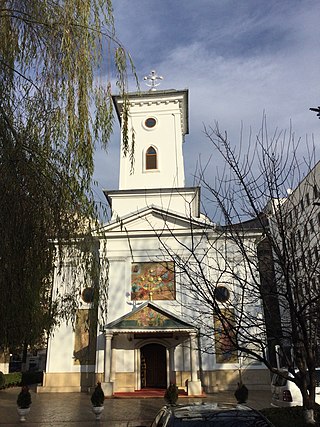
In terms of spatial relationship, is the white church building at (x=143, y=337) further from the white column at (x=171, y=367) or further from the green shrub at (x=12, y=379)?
the green shrub at (x=12, y=379)

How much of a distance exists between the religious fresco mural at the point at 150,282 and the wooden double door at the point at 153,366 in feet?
8.20

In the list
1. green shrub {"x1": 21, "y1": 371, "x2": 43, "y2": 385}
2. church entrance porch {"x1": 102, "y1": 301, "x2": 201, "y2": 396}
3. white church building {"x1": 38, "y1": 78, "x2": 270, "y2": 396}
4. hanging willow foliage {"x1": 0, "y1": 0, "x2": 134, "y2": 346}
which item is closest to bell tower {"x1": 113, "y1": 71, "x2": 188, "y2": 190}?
white church building {"x1": 38, "y1": 78, "x2": 270, "y2": 396}

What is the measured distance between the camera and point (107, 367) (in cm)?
1736

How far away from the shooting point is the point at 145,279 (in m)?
19.9

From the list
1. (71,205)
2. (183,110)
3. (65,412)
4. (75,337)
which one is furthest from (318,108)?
(183,110)

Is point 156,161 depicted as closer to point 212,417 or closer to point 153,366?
point 153,366

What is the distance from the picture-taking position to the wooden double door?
61.4ft

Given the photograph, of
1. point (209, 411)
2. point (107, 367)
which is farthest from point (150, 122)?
point (209, 411)

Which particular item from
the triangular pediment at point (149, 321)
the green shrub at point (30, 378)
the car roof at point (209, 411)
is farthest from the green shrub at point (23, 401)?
the green shrub at point (30, 378)

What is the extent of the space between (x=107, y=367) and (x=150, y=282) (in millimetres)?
4618

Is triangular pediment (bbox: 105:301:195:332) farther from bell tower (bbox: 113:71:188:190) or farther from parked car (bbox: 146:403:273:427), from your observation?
parked car (bbox: 146:403:273:427)

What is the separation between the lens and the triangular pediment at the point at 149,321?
57.6 ft

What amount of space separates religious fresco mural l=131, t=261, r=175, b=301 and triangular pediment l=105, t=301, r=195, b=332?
1415mm

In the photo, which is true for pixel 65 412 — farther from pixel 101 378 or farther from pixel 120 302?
pixel 120 302
